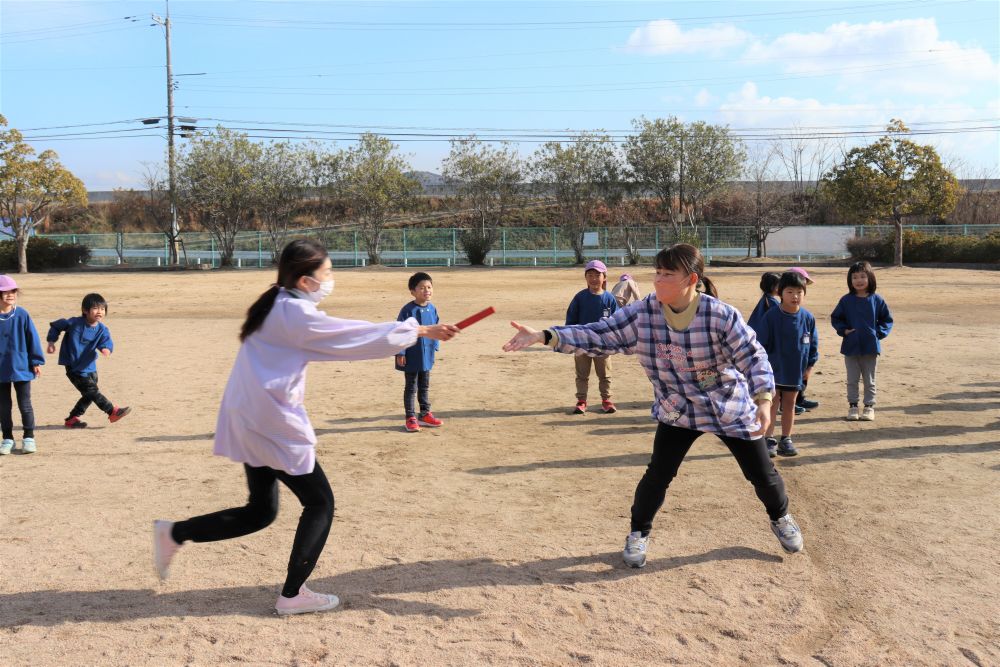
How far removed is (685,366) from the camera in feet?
14.8

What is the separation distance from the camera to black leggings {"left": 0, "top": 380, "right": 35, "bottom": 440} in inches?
295

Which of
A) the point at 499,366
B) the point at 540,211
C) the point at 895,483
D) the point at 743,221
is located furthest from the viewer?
the point at 743,221

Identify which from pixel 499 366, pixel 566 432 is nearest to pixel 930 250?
pixel 499 366

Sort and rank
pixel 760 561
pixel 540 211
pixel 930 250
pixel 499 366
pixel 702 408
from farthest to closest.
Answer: pixel 540 211 → pixel 930 250 → pixel 499 366 → pixel 760 561 → pixel 702 408

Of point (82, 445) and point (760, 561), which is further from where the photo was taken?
point (82, 445)

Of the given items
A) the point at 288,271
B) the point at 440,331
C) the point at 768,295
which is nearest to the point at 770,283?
the point at 768,295

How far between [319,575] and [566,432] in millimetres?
3953

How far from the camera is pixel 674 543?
16.8 feet

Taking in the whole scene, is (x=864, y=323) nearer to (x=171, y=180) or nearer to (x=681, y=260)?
(x=681, y=260)

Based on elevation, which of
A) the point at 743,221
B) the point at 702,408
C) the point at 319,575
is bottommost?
the point at 319,575

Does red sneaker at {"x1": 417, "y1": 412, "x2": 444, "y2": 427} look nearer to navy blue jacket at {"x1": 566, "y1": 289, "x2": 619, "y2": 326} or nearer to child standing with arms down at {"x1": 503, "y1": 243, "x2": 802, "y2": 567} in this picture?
navy blue jacket at {"x1": 566, "y1": 289, "x2": 619, "y2": 326}

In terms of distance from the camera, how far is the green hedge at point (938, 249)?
34.5 m

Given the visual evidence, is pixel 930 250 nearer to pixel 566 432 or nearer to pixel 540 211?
pixel 540 211

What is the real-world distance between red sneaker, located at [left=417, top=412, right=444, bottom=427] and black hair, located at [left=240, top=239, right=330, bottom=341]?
4.62 m
